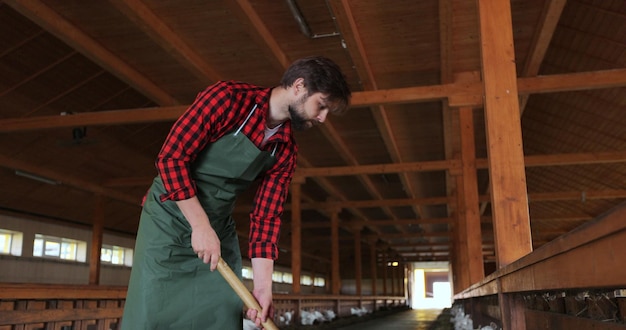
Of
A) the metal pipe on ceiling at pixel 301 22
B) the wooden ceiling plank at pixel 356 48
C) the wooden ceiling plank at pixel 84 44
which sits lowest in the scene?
the wooden ceiling plank at pixel 356 48

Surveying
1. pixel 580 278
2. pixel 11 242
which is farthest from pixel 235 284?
pixel 11 242

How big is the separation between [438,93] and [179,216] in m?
6.13

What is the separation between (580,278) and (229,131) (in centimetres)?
120

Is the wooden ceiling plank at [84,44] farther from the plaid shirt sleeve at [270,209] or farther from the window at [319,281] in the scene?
the window at [319,281]

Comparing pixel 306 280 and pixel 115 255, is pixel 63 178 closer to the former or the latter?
pixel 115 255

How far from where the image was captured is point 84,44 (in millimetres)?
6715

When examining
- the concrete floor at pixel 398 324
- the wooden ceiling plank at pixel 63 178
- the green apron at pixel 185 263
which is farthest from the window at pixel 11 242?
the green apron at pixel 185 263

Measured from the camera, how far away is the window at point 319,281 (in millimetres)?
35156

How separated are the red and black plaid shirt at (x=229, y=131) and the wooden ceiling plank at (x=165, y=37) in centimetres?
401

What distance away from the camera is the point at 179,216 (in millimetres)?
2037

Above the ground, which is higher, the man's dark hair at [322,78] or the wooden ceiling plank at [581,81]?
the wooden ceiling plank at [581,81]

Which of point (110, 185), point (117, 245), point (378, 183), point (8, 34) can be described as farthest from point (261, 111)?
point (117, 245)

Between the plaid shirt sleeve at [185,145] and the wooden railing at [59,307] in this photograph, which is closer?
the plaid shirt sleeve at [185,145]

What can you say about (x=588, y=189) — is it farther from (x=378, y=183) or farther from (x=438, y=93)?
(x=438, y=93)
